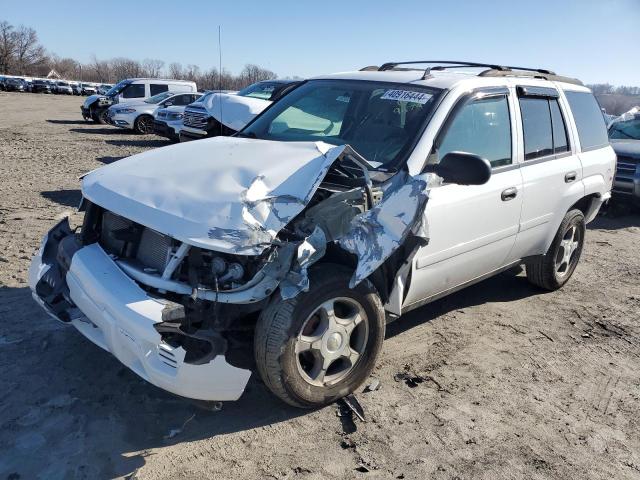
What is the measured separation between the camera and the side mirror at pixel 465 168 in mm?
3107

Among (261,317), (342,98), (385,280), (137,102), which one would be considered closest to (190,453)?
(261,317)

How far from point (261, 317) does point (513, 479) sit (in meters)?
1.53

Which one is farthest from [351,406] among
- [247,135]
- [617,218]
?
[617,218]

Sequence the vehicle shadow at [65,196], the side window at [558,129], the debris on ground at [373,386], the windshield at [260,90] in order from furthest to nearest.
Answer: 1. the windshield at [260,90]
2. the vehicle shadow at [65,196]
3. the side window at [558,129]
4. the debris on ground at [373,386]

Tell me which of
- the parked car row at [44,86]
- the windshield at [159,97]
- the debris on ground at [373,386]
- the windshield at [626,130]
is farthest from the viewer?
the parked car row at [44,86]

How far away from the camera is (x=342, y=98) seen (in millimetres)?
4266

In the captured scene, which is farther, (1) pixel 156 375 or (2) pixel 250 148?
(2) pixel 250 148

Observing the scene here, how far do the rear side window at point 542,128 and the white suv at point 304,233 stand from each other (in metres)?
0.04

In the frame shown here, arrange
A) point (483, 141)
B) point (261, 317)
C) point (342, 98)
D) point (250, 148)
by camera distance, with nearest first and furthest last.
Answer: point (261, 317), point (250, 148), point (483, 141), point (342, 98)

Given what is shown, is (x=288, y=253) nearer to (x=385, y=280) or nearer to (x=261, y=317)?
(x=261, y=317)

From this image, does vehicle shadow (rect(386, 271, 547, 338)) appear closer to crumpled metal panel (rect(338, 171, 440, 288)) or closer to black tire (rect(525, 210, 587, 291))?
black tire (rect(525, 210, 587, 291))

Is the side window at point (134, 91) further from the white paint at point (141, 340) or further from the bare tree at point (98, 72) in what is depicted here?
the bare tree at point (98, 72)

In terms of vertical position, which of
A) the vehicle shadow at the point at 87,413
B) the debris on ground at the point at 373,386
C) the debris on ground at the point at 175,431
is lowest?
the debris on ground at the point at 373,386

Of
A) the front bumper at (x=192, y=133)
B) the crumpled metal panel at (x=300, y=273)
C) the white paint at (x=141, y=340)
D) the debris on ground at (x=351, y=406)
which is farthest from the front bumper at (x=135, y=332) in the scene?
the front bumper at (x=192, y=133)
